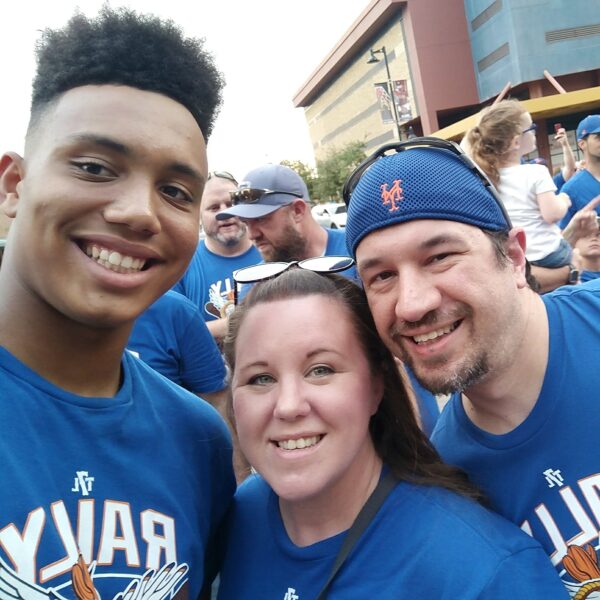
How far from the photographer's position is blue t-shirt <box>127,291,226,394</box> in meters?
3.26

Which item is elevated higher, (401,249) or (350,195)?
(350,195)

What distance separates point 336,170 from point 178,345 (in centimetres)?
4809

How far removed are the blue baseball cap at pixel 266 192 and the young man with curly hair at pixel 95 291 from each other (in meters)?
2.65

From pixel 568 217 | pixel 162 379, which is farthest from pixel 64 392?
pixel 568 217

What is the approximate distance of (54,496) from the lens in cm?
140

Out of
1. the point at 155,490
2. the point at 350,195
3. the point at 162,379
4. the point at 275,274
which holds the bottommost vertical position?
the point at 155,490

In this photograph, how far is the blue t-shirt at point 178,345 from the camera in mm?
3260

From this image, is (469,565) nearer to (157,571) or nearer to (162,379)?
(157,571)

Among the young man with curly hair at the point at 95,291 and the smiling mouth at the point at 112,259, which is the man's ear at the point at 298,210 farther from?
the smiling mouth at the point at 112,259

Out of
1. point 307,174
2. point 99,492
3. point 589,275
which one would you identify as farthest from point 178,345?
point 307,174

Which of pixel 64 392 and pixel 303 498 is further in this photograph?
pixel 303 498

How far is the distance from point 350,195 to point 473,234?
0.48m

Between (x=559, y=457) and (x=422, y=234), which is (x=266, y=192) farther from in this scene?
(x=559, y=457)

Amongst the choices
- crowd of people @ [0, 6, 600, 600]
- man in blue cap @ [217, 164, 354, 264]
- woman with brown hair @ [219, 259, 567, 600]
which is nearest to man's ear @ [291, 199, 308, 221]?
man in blue cap @ [217, 164, 354, 264]
